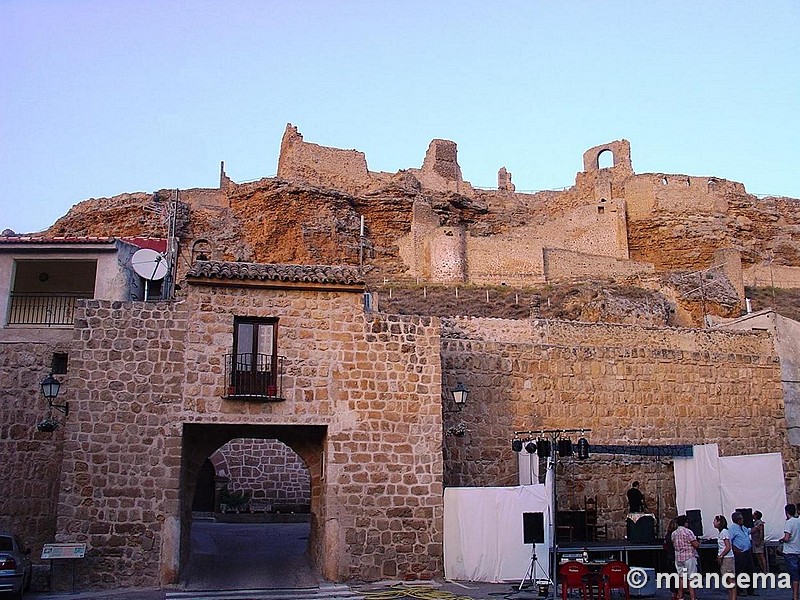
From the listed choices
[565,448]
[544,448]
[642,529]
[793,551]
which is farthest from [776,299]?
[793,551]

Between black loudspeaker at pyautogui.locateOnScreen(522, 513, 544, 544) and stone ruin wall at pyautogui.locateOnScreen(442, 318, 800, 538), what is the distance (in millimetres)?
3560

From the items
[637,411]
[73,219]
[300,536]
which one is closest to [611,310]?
[637,411]

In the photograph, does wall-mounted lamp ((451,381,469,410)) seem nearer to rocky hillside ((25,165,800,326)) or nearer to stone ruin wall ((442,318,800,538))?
stone ruin wall ((442,318,800,538))

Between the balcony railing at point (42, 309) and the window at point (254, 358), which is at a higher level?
the balcony railing at point (42, 309)

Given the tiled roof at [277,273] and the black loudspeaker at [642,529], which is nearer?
the tiled roof at [277,273]

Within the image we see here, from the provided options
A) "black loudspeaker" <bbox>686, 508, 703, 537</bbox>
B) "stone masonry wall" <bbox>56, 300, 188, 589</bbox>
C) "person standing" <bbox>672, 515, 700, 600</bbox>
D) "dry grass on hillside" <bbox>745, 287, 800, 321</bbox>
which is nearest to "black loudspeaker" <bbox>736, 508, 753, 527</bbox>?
"black loudspeaker" <bbox>686, 508, 703, 537</bbox>

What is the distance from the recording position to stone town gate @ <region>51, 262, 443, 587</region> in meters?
13.5

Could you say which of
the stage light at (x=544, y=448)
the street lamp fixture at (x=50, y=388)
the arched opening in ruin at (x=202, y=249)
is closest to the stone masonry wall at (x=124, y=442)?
the street lamp fixture at (x=50, y=388)

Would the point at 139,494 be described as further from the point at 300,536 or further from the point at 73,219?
the point at 73,219

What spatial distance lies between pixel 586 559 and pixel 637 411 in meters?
6.15

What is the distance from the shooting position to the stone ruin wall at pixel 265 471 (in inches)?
891

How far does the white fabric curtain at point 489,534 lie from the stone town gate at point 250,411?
13.1 inches

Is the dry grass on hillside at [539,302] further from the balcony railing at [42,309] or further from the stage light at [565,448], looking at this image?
the stage light at [565,448]

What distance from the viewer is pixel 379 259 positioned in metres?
43.2
